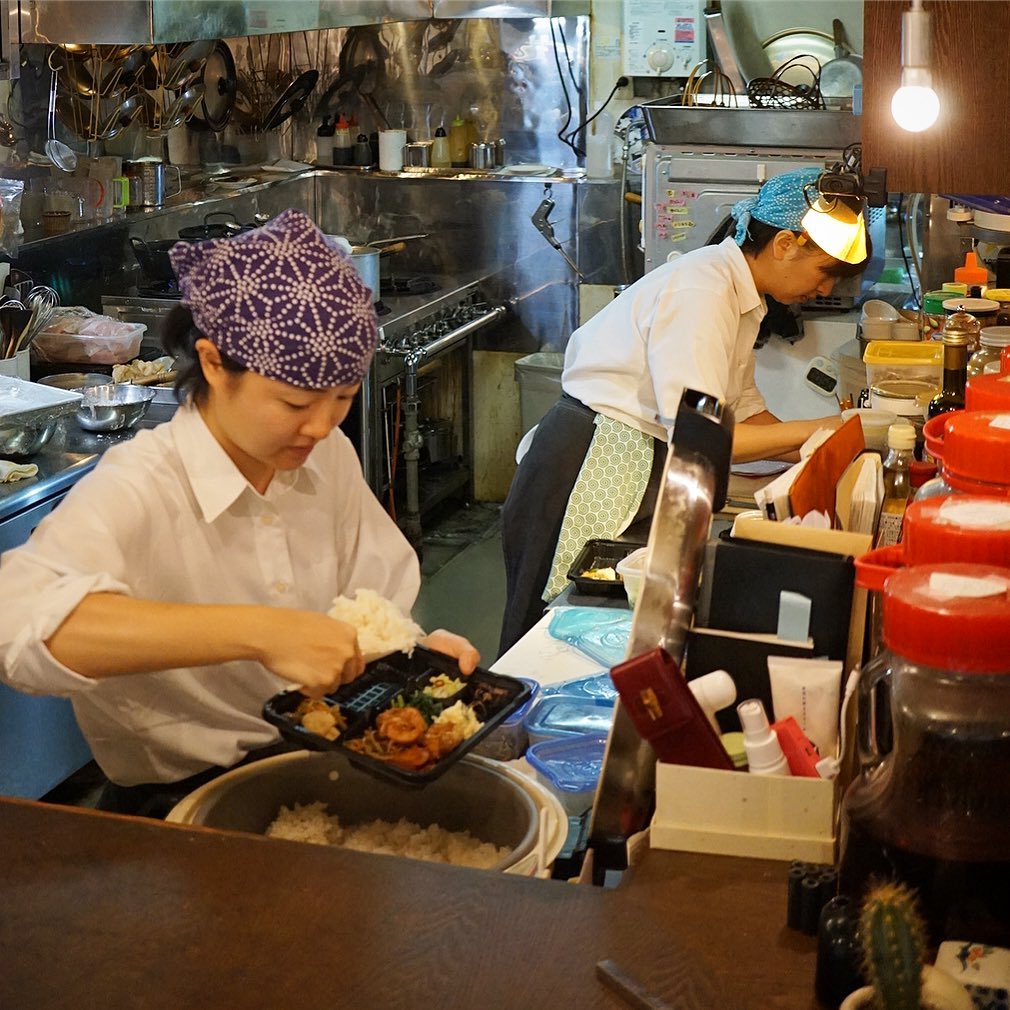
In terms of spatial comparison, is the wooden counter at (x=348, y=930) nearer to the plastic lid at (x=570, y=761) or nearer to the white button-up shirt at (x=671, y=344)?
the plastic lid at (x=570, y=761)

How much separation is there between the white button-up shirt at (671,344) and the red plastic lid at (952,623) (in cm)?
196

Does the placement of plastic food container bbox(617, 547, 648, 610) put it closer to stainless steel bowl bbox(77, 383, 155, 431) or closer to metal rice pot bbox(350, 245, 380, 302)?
stainless steel bowl bbox(77, 383, 155, 431)

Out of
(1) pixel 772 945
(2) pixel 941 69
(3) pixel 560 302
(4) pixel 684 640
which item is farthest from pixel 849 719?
(3) pixel 560 302

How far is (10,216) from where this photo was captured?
4746mm

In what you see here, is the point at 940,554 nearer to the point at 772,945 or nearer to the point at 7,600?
the point at 772,945

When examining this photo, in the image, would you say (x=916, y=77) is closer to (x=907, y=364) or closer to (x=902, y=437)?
(x=902, y=437)

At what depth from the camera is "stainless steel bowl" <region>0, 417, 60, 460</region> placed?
3839mm

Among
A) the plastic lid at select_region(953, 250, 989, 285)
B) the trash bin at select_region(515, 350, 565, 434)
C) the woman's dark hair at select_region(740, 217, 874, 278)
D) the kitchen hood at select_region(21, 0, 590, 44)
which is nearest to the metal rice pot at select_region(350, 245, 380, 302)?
the kitchen hood at select_region(21, 0, 590, 44)

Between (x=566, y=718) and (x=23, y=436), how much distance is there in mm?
2257

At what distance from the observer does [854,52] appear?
623 centimetres

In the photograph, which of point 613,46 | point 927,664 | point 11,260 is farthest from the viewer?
point 613,46

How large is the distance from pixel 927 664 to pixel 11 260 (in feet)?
14.6

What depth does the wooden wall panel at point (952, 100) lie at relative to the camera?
2340 mm

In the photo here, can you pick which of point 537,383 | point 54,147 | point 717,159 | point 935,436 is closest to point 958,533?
point 935,436
